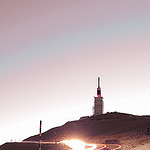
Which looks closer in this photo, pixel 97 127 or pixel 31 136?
pixel 97 127

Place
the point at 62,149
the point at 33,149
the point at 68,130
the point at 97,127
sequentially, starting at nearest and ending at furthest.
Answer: the point at 62,149, the point at 33,149, the point at 97,127, the point at 68,130

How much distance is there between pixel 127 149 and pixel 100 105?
7406 cm

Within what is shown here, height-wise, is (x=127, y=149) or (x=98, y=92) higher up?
(x=98, y=92)

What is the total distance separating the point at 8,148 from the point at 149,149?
5324 cm

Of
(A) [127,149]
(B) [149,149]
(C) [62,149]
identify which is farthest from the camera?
(C) [62,149]

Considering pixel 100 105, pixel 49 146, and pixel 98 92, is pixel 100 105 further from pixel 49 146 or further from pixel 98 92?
pixel 49 146

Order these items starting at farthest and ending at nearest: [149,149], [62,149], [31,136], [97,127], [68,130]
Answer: [31,136], [68,130], [97,127], [62,149], [149,149]

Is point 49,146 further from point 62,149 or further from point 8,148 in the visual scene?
point 8,148

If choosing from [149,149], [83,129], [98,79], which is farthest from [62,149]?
[98,79]

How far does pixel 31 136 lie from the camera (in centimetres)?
10025

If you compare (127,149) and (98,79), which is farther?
(98,79)

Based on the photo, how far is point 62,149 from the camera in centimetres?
4219

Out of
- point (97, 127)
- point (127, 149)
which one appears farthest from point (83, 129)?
point (127, 149)

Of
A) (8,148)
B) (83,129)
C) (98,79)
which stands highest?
(98,79)
